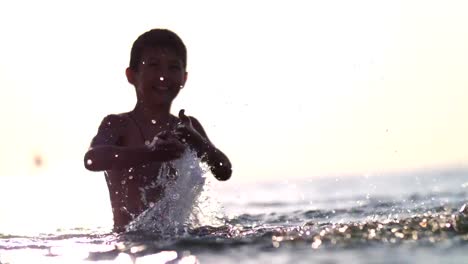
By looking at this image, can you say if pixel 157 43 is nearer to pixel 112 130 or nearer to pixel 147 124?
pixel 147 124

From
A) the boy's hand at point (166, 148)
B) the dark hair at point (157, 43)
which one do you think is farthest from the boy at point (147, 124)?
the boy's hand at point (166, 148)

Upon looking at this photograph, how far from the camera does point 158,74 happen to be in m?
6.36

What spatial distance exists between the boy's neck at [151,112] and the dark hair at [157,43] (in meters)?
0.34

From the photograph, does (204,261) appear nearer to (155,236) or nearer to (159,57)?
(155,236)

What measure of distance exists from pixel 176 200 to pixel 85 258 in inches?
83.3

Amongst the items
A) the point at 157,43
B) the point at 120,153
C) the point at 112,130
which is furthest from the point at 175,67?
the point at 120,153

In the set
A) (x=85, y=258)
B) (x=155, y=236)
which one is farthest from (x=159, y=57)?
(x=85, y=258)

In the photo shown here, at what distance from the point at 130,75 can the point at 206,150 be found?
1.07 metres

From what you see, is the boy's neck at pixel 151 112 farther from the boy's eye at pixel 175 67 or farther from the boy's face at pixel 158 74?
the boy's eye at pixel 175 67

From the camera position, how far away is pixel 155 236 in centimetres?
495

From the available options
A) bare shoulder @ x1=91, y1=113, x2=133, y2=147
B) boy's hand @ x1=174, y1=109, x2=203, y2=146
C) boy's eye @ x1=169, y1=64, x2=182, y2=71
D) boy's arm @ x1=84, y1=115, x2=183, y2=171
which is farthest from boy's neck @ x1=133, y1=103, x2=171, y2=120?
boy's hand @ x1=174, y1=109, x2=203, y2=146

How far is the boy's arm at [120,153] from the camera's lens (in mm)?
5270

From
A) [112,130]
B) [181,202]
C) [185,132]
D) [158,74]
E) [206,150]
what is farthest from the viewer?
[158,74]

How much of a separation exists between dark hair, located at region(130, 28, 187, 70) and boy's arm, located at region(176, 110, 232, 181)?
0.74 metres
